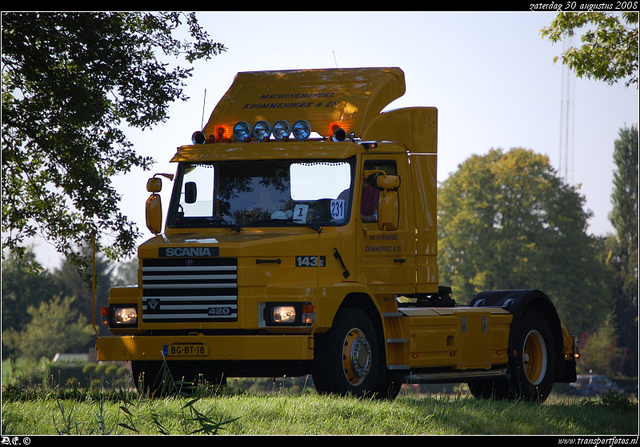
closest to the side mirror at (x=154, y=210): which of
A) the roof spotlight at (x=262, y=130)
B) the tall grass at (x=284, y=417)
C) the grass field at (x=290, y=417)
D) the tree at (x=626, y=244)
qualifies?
the roof spotlight at (x=262, y=130)

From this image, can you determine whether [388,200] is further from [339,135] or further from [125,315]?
[125,315]

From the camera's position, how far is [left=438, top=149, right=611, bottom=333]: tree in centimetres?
5281

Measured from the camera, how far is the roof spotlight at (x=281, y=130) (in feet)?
36.9

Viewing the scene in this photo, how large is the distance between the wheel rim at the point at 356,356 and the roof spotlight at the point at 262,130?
9.65 feet

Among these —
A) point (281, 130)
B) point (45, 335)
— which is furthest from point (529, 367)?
point (45, 335)

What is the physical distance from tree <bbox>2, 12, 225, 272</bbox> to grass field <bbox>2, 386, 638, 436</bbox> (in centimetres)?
612

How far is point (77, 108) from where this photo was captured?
47.9 ft

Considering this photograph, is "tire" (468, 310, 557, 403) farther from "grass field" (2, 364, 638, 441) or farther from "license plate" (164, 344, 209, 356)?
"license plate" (164, 344, 209, 356)

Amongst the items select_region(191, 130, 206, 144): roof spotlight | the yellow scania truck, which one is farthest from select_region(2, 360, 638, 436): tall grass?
select_region(191, 130, 206, 144): roof spotlight

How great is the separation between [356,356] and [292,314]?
116 cm

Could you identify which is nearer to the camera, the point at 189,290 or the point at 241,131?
the point at 189,290

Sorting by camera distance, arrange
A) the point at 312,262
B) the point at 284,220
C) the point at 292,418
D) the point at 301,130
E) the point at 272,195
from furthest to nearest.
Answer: the point at 301,130 → the point at 272,195 → the point at 284,220 → the point at 312,262 → the point at 292,418

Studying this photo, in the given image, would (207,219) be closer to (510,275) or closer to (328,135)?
(328,135)

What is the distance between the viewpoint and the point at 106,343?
10172 mm
